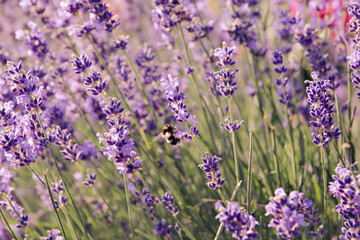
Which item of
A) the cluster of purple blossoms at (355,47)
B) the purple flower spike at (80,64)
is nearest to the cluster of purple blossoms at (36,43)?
the purple flower spike at (80,64)

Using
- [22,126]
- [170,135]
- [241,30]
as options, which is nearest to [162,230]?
[170,135]

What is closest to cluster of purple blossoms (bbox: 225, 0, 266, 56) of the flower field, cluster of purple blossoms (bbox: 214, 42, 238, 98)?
the flower field

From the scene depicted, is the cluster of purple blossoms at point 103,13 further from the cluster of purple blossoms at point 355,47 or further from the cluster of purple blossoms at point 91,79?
the cluster of purple blossoms at point 355,47

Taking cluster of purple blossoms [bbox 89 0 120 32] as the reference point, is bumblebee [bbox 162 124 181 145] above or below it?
below

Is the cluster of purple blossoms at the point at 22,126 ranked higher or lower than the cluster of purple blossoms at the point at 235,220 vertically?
higher

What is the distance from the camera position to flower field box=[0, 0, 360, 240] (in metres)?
1.62

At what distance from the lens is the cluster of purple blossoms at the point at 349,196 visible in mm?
1338

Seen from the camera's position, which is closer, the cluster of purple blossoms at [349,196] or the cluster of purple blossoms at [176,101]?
the cluster of purple blossoms at [349,196]

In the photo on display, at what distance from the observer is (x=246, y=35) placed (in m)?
2.68

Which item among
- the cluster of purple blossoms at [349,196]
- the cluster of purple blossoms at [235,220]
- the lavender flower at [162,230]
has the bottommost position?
the lavender flower at [162,230]

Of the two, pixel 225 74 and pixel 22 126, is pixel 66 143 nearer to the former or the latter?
pixel 22 126

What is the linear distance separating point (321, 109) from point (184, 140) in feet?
3.87

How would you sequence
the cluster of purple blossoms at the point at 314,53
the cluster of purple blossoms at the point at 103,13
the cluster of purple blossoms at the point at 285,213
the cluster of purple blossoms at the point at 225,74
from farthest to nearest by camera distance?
the cluster of purple blossoms at the point at 314,53 → the cluster of purple blossoms at the point at 103,13 → the cluster of purple blossoms at the point at 225,74 → the cluster of purple blossoms at the point at 285,213

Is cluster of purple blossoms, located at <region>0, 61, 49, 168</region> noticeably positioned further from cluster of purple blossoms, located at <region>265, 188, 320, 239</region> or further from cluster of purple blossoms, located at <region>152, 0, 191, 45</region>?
cluster of purple blossoms, located at <region>265, 188, 320, 239</region>
